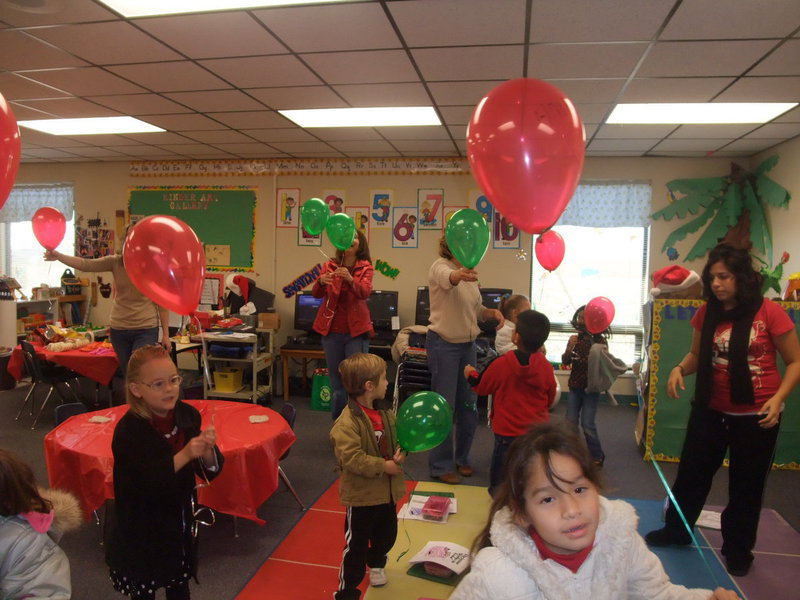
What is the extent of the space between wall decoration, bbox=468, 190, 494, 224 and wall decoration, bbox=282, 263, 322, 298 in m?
1.75

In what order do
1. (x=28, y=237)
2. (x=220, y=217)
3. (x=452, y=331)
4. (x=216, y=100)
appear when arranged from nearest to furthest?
(x=452, y=331)
(x=216, y=100)
(x=220, y=217)
(x=28, y=237)

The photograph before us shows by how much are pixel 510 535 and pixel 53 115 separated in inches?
184

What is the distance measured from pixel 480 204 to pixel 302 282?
2074mm

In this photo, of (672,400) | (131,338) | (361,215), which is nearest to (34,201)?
(361,215)

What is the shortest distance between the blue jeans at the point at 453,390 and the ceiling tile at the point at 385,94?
1.51 m

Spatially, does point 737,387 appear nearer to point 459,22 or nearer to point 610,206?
point 459,22

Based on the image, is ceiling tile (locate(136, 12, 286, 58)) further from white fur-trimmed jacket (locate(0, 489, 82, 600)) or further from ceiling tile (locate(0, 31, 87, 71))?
white fur-trimmed jacket (locate(0, 489, 82, 600))

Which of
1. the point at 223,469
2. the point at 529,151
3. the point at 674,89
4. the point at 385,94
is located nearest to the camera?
the point at 529,151

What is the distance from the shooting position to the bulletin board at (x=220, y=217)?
5.89 meters

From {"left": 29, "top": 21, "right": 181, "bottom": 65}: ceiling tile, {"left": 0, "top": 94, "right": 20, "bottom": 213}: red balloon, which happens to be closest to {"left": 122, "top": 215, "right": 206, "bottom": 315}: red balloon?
{"left": 0, "top": 94, "right": 20, "bottom": 213}: red balloon

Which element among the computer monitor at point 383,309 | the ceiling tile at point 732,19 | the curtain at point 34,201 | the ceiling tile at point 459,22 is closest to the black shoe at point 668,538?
the ceiling tile at point 732,19

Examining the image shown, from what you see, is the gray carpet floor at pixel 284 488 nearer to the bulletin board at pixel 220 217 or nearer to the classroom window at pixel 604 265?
the classroom window at pixel 604 265

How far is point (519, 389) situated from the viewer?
2.55m

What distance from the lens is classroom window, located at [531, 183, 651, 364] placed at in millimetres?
5262
